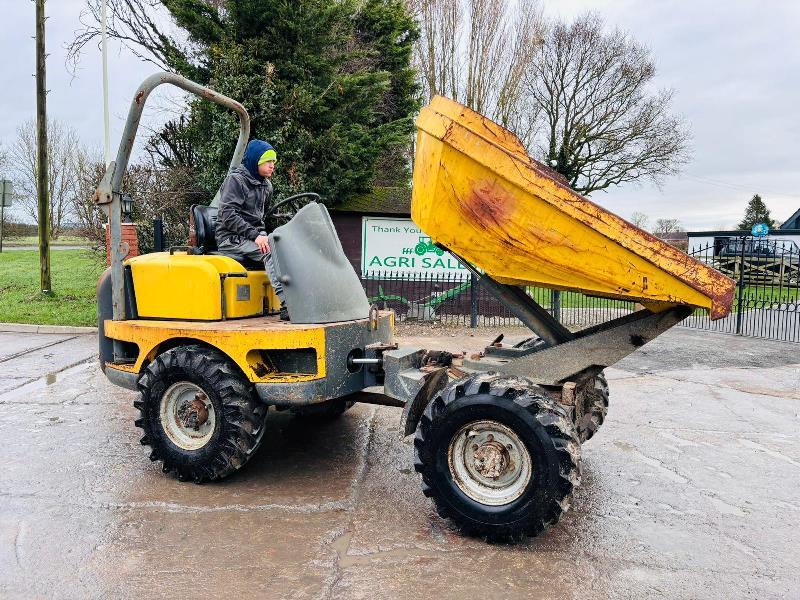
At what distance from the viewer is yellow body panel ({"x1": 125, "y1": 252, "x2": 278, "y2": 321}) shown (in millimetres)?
4422

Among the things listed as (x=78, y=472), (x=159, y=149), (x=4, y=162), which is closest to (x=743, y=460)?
(x=78, y=472)

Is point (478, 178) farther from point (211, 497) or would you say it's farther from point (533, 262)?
point (211, 497)

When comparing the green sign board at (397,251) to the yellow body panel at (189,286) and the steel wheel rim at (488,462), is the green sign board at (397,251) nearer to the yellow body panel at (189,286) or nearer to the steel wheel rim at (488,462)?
the yellow body panel at (189,286)

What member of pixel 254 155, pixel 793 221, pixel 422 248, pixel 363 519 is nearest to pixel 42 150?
pixel 422 248

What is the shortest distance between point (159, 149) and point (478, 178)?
43.2 ft

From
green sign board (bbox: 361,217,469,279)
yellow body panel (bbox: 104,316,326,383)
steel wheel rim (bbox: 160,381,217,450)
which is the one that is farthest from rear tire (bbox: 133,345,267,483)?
green sign board (bbox: 361,217,469,279)

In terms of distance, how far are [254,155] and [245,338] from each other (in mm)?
1577

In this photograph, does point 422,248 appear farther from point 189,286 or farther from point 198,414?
point 198,414

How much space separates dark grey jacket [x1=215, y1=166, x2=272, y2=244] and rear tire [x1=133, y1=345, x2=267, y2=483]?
3.33ft

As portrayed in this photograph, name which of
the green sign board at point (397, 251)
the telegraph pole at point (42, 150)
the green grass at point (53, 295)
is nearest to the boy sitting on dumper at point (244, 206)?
the green grass at point (53, 295)

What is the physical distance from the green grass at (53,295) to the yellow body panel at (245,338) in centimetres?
812

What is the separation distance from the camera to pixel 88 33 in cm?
1658

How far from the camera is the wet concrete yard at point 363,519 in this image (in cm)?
312

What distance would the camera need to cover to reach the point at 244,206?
4.90 metres
